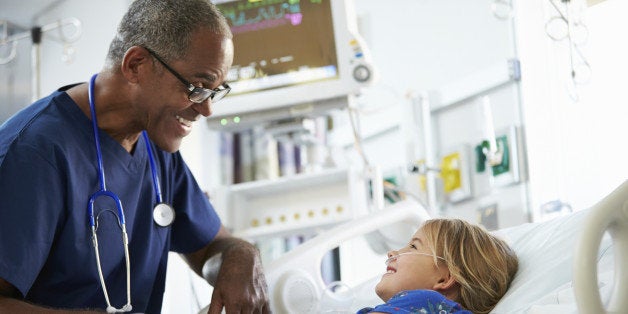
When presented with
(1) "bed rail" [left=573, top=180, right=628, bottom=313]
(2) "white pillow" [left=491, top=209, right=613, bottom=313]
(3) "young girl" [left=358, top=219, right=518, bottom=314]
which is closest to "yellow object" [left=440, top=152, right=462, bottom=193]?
(2) "white pillow" [left=491, top=209, right=613, bottom=313]

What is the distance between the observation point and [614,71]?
2846 mm

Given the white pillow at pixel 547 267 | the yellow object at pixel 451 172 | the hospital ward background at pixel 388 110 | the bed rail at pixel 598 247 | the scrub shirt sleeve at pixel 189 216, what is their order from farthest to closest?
1. the yellow object at pixel 451 172
2. the hospital ward background at pixel 388 110
3. the scrub shirt sleeve at pixel 189 216
4. the white pillow at pixel 547 267
5. the bed rail at pixel 598 247

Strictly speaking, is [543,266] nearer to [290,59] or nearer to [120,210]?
[120,210]

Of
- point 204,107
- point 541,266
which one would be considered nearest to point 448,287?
point 541,266

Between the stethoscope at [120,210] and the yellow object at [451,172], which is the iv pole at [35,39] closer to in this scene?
the yellow object at [451,172]

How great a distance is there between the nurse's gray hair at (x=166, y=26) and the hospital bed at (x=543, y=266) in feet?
2.03

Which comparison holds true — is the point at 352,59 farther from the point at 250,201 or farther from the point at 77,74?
the point at 77,74

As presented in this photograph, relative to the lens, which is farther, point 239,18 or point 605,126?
point 239,18

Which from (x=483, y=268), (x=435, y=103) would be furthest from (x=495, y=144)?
(x=483, y=268)

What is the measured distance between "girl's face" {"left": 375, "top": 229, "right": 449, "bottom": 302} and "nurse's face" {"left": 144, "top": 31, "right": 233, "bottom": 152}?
0.57m

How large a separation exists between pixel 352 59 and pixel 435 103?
1.91ft

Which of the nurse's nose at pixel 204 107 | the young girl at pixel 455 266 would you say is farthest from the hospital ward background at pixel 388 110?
the nurse's nose at pixel 204 107

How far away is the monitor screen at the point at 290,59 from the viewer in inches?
141

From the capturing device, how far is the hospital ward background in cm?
294
